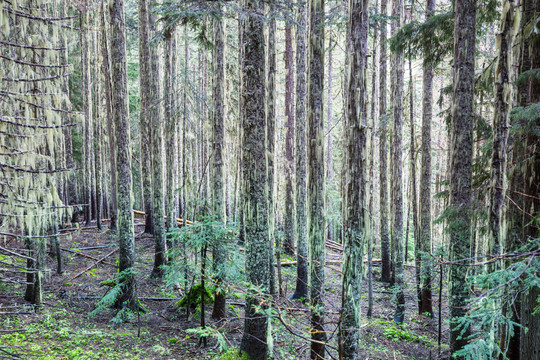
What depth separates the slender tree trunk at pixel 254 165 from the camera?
614cm

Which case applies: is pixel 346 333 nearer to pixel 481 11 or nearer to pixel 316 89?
pixel 316 89

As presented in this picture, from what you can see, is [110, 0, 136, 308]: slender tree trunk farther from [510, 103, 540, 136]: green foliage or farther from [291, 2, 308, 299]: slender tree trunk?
[510, 103, 540, 136]: green foliage

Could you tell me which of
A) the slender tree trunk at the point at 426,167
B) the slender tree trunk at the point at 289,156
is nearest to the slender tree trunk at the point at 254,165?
the slender tree trunk at the point at 426,167

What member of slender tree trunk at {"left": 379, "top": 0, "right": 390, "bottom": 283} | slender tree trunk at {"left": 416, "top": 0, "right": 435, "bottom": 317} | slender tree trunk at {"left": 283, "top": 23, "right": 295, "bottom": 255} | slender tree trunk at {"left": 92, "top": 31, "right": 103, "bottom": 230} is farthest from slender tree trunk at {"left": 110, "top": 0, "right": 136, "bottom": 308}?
slender tree trunk at {"left": 379, "top": 0, "right": 390, "bottom": 283}

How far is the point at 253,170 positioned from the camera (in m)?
6.23

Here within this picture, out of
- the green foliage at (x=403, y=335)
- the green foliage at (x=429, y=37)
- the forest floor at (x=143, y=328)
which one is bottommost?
the green foliage at (x=403, y=335)

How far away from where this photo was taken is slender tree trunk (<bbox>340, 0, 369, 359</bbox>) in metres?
5.67

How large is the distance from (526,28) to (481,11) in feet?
8.37

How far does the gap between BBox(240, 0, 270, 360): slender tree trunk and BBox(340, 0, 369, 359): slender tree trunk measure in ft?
4.91

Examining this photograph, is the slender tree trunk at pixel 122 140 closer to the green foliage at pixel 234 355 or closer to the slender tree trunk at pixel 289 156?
the green foliage at pixel 234 355

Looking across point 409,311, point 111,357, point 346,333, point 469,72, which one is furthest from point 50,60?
point 409,311

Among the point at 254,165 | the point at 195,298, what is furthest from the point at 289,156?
the point at 254,165

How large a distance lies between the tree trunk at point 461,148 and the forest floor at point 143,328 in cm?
223

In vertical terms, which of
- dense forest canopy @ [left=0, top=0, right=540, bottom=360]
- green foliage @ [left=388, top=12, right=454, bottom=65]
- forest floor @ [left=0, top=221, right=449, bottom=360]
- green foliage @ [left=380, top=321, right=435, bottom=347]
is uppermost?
green foliage @ [left=388, top=12, right=454, bottom=65]
